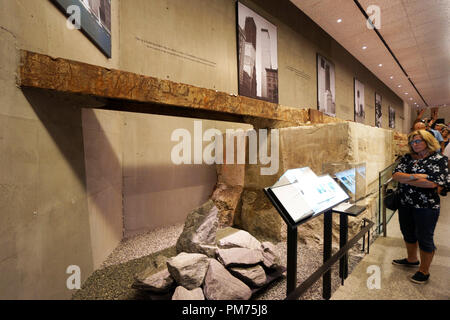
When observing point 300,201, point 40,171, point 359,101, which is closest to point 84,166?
point 40,171

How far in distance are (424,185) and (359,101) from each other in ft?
33.2

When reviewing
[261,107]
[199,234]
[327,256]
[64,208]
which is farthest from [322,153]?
[64,208]

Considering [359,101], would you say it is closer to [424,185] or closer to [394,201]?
[394,201]

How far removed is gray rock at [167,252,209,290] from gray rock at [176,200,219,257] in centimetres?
31

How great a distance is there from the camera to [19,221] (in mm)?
1292

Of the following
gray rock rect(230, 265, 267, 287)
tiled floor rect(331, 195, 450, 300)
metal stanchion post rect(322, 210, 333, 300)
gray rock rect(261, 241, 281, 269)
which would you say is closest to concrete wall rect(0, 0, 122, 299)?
gray rock rect(230, 265, 267, 287)

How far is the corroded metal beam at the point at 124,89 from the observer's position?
1373mm

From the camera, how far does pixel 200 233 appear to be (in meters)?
2.29

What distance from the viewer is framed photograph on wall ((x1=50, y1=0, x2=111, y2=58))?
1.80 meters

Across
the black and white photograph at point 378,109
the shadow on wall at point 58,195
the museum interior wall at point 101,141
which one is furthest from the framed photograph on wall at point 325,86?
the shadow on wall at point 58,195

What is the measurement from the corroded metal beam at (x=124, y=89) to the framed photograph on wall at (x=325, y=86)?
587cm

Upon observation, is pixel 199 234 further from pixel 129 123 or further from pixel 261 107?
pixel 129 123

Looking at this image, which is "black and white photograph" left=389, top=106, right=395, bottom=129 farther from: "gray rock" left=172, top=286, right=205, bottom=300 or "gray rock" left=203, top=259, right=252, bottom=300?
"gray rock" left=172, top=286, right=205, bottom=300
